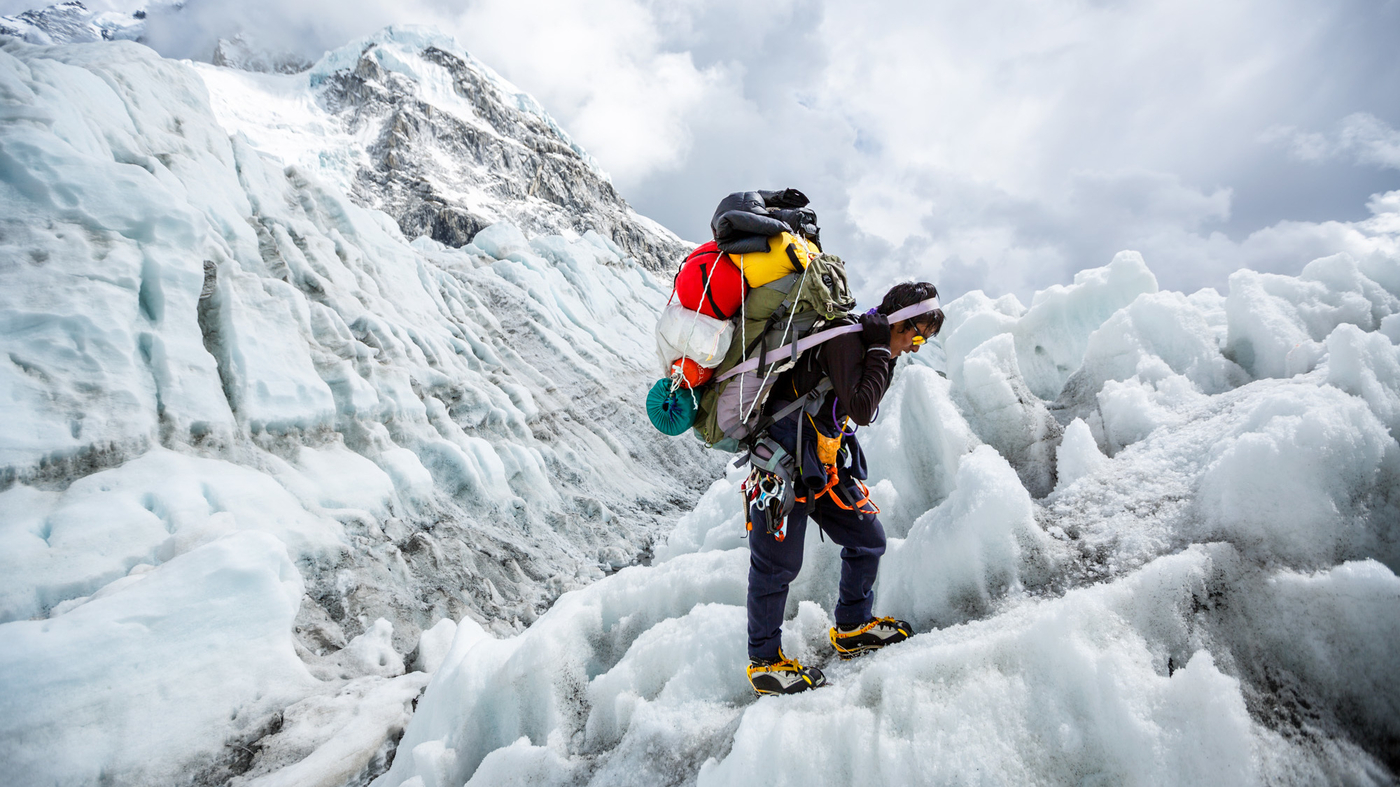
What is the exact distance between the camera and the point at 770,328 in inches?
104

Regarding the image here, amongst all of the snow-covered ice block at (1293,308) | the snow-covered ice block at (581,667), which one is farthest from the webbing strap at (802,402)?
the snow-covered ice block at (1293,308)

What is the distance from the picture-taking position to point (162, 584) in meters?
5.26

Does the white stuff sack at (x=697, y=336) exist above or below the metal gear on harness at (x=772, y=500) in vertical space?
above

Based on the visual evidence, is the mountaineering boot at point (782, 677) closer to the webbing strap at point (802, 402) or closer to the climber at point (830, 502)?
the climber at point (830, 502)

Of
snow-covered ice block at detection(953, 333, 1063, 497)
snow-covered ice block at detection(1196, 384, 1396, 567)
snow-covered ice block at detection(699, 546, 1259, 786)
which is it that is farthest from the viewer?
snow-covered ice block at detection(953, 333, 1063, 497)

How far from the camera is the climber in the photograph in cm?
242

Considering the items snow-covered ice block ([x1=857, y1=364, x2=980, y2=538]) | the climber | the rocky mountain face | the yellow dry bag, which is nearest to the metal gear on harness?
the climber

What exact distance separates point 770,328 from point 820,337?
243mm

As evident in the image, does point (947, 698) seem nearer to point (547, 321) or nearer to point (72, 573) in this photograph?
point (72, 573)

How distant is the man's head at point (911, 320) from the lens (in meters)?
2.40

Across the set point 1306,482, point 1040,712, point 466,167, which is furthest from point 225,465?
point 466,167

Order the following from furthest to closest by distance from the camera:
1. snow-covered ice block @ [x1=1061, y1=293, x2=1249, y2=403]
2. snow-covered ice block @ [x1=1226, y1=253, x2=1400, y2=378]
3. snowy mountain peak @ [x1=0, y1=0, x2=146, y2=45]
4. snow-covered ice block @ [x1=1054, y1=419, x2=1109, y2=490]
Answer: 1. snowy mountain peak @ [x1=0, y1=0, x2=146, y2=45]
2. snow-covered ice block @ [x1=1061, y1=293, x2=1249, y2=403]
3. snow-covered ice block @ [x1=1226, y1=253, x2=1400, y2=378]
4. snow-covered ice block @ [x1=1054, y1=419, x2=1109, y2=490]

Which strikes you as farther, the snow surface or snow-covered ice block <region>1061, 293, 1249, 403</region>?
snow-covered ice block <region>1061, 293, 1249, 403</region>

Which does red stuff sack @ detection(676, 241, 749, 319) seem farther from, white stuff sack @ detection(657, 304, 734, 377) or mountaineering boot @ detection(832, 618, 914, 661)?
mountaineering boot @ detection(832, 618, 914, 661)
